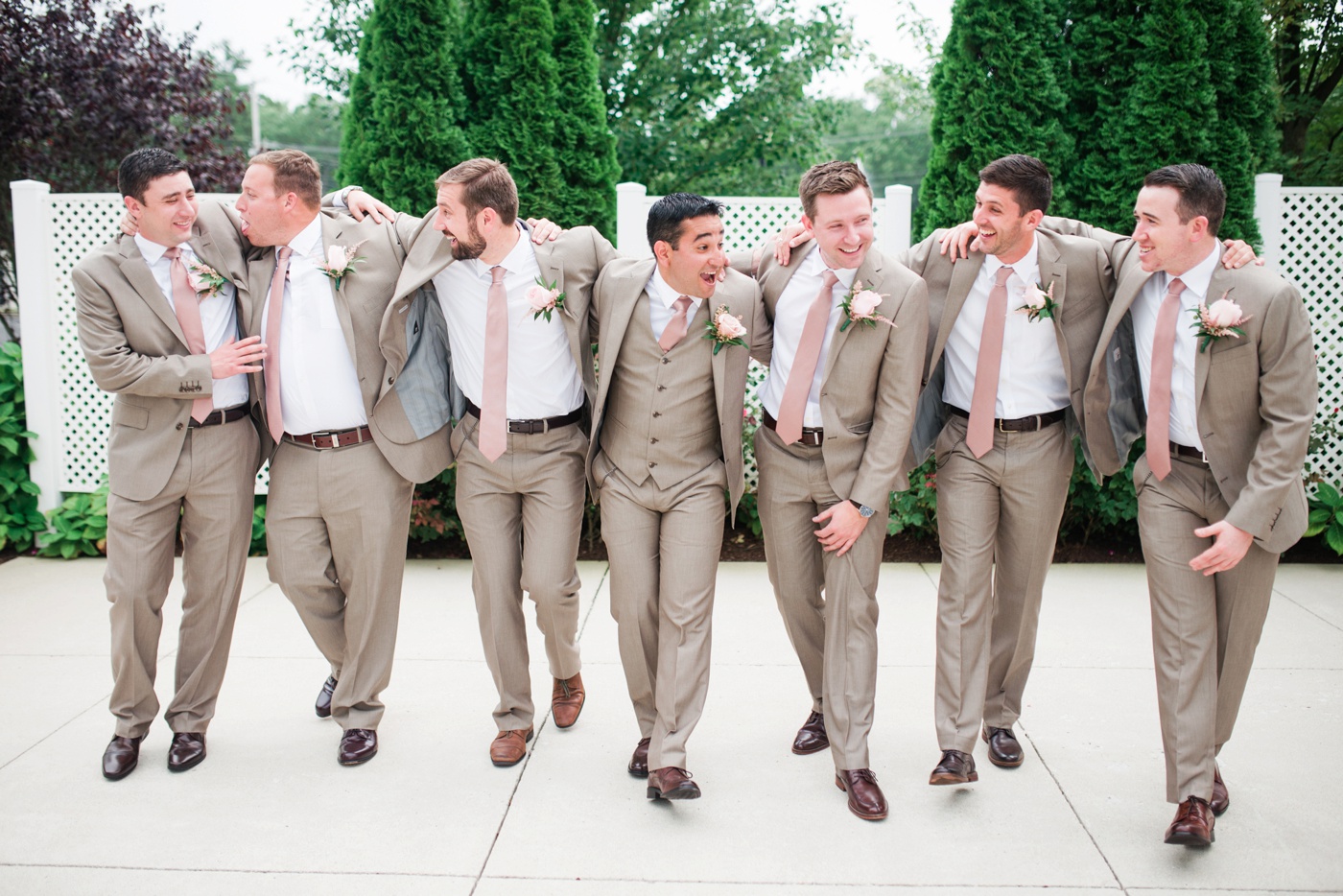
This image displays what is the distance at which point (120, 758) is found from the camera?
3990mm

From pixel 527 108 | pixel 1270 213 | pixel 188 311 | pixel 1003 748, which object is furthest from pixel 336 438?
pixel 1270 213

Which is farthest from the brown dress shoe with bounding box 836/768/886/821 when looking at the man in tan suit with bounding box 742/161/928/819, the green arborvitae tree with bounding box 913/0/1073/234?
the green arborvitae tree with bounding box 913/0/1073/234

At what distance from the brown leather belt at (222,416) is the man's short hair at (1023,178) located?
280cm

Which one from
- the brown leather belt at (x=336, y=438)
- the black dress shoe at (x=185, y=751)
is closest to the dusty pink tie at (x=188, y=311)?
the brown leather belt at (x=336, y=438)

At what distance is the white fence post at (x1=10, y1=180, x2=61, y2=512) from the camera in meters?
6.91

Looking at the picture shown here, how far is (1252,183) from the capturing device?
6738mm

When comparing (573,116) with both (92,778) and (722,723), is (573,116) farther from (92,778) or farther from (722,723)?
(92,778)

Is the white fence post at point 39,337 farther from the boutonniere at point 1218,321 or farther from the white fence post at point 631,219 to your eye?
the boutonniere at point 1218,321

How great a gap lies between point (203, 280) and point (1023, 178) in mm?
2876

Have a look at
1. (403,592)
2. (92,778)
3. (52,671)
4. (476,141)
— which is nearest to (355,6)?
(476,141)

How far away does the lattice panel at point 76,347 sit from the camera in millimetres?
6953

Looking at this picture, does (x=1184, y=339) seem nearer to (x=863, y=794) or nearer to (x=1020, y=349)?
(x=1020, y=349)

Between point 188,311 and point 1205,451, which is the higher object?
point 188,311

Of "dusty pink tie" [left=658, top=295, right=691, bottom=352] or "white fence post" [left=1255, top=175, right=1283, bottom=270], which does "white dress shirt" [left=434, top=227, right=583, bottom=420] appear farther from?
"white fence post" [left=1255, top=175, right=1283, bottom=270]
